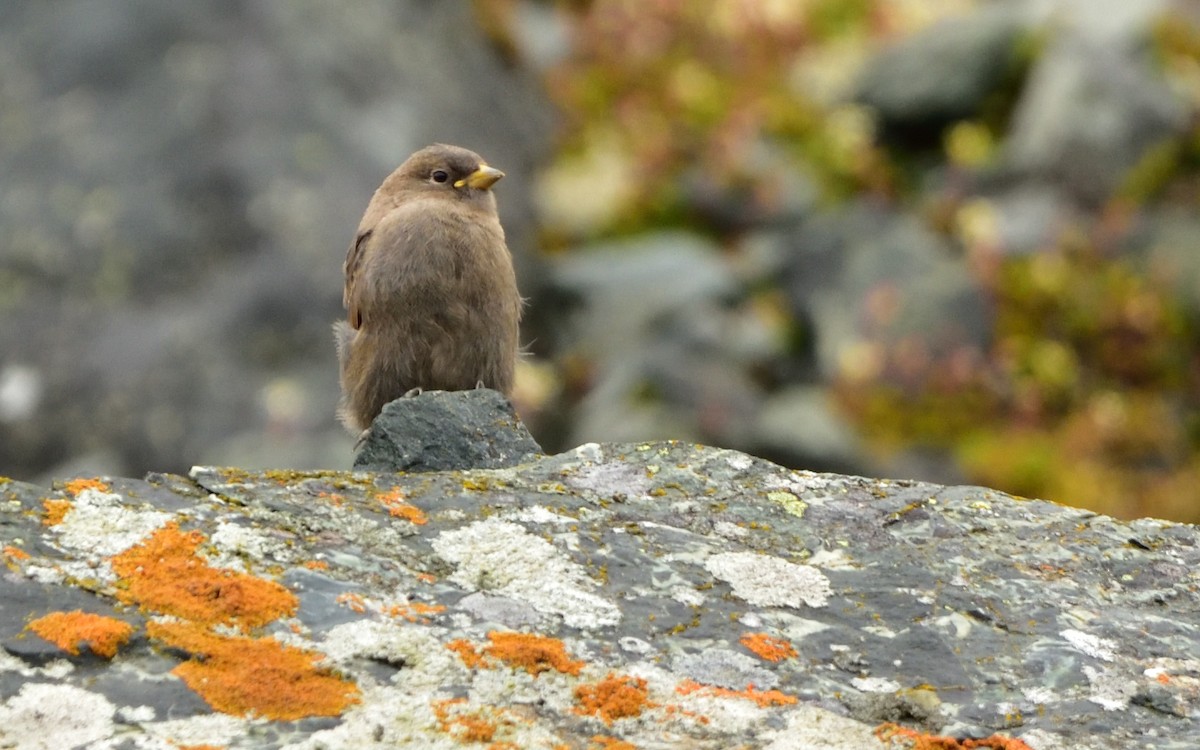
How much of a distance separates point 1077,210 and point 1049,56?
6.03 ft

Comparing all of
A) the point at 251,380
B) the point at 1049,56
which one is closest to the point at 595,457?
the point at 251,380

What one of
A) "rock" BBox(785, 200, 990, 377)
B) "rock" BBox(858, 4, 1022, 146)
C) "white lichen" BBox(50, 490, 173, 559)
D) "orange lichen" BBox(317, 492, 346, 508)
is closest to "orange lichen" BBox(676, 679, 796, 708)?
"orange lichen" BBox(317, 492, 346, 508)

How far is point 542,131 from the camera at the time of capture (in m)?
16.0

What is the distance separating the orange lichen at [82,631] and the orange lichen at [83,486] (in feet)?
1.90

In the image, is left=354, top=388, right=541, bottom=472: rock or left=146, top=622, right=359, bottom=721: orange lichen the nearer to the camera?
left=146, top=622, right=359, bottom=721: orange lichen

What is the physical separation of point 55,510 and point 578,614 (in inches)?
53.2

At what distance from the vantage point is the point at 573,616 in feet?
13.0

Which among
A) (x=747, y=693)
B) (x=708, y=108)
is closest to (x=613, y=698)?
(x=747, y=693)

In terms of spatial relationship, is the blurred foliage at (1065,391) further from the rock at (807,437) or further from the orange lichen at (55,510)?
the orange lichen at (55,510)

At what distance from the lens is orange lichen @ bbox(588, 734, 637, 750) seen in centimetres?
346

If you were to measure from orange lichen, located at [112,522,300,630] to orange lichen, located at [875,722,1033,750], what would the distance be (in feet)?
4.71

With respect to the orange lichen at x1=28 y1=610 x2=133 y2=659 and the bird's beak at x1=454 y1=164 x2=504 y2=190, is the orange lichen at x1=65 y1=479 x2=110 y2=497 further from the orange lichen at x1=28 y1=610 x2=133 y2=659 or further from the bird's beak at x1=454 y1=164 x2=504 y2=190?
the bird's beak at x1=454 y1=164 x2=504 y2=190

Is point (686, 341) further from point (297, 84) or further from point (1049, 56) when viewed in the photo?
point (1049, 56)

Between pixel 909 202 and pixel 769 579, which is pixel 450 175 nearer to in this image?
pixel 769 579
